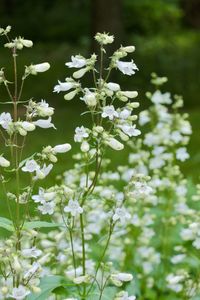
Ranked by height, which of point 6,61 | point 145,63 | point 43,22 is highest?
point 43,22

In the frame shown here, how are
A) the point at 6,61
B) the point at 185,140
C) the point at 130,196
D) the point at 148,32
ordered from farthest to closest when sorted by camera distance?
the point at 148,32
the point at 6,61
the point at 185,140
the point at 130,196

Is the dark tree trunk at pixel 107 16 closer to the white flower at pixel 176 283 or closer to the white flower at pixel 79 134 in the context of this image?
the white flower at pixel 176 283

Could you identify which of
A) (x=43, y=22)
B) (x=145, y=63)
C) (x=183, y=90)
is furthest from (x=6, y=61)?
(x=183, y=90)

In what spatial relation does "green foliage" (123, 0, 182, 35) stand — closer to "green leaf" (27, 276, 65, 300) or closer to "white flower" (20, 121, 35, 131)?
"green leaf" (27, 276, 65, 300)

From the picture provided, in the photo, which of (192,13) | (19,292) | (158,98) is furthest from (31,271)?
Result: (192,13)

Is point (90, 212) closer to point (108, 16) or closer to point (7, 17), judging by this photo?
point (108, 16)

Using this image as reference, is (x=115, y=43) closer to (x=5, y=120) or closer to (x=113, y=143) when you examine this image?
(x=113, y=143)
